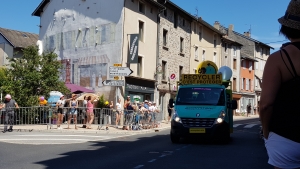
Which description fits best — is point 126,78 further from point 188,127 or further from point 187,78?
point 188,127

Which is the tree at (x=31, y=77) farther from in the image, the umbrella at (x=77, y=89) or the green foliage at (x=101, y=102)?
the green foliage at (x=101, y=102)

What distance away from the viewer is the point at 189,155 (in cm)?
1098

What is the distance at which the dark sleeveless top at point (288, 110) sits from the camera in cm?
268

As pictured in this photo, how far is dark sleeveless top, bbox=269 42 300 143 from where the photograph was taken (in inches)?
106

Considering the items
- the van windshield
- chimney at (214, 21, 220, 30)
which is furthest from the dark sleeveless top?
chimney at (214, 21, 220, 30)

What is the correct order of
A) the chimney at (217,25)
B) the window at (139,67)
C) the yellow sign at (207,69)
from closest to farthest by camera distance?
the yellow sign at (207,69) < the window at (139,67) < the chimney at (217,25)

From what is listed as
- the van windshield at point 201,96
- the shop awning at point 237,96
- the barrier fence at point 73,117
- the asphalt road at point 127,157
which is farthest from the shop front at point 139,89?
the shop awning at point 237,96

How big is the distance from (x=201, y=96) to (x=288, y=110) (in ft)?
39.7

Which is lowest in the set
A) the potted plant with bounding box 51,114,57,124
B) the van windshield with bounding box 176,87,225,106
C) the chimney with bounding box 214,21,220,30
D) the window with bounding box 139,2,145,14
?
the potted plant with bounding box 51,114,57,124

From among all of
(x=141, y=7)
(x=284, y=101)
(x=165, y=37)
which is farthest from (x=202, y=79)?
(x=165, y=37)

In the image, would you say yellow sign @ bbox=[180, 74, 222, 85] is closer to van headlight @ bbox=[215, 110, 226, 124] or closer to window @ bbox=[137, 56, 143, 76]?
van headlight @ bbox=[215, 110, 226, 124]

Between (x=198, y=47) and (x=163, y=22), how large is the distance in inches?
344

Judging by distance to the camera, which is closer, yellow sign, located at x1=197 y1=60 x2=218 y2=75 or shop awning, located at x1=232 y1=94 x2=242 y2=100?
yellow sign, located at x1=197 y1=60 x2=218 y2=75

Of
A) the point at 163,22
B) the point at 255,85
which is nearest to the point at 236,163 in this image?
the point at 163,22
